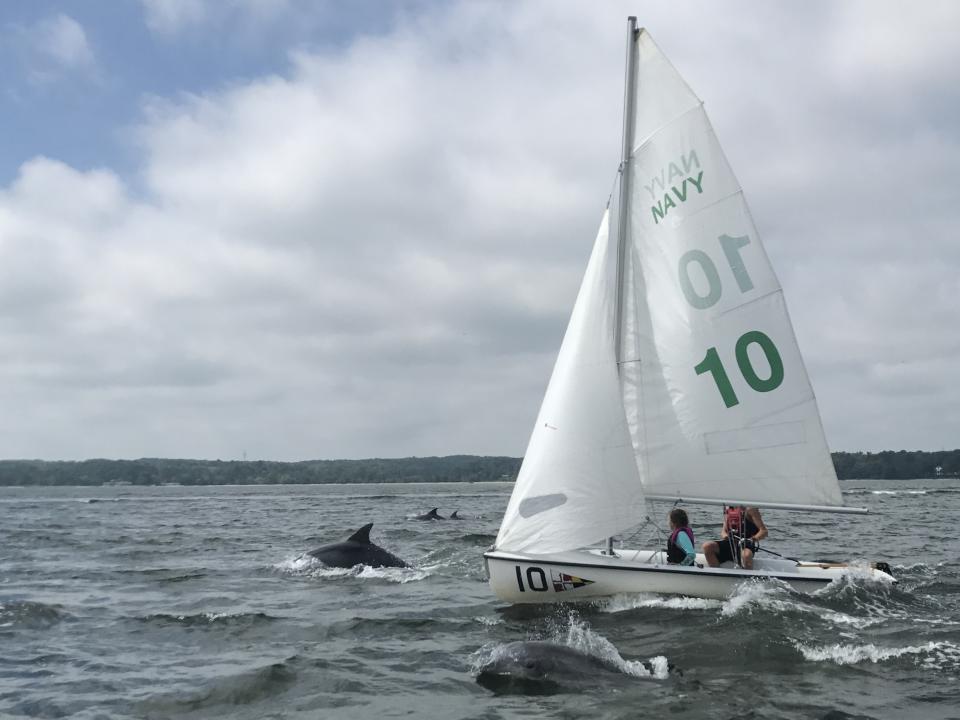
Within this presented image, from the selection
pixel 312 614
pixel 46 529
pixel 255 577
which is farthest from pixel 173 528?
pixel 312 614

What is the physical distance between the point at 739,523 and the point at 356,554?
10.3 meters

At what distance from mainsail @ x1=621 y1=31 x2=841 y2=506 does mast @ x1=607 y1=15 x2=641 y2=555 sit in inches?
5.9

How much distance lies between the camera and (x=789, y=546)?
2700 cm

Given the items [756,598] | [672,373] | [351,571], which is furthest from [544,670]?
[351,571]

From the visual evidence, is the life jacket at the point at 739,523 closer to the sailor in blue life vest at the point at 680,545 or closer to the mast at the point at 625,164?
the sailor in blue life vest at the point at 680,545

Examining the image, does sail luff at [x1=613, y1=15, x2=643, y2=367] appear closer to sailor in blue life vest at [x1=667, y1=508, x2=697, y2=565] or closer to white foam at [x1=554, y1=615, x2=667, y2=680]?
sailor in blue life vest at [x1=667, y1=508, x2=697, y2=565]

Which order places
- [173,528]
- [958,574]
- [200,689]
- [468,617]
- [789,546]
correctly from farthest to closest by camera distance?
1. [173,528]
2. [789,546]
3. [958,574]
4. [468,617]
5. [200,689]

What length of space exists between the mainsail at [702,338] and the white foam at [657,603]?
1.80 meters

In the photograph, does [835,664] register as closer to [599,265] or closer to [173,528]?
[599,265]

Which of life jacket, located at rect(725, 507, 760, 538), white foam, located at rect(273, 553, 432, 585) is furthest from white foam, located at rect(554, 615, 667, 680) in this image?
white foam, located at rect(273, 553, 432, 585)

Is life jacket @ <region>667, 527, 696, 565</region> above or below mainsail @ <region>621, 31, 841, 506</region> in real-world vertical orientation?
below

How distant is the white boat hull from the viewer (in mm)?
14289

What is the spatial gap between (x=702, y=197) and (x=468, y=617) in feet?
27.7

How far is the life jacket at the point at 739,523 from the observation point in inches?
611
